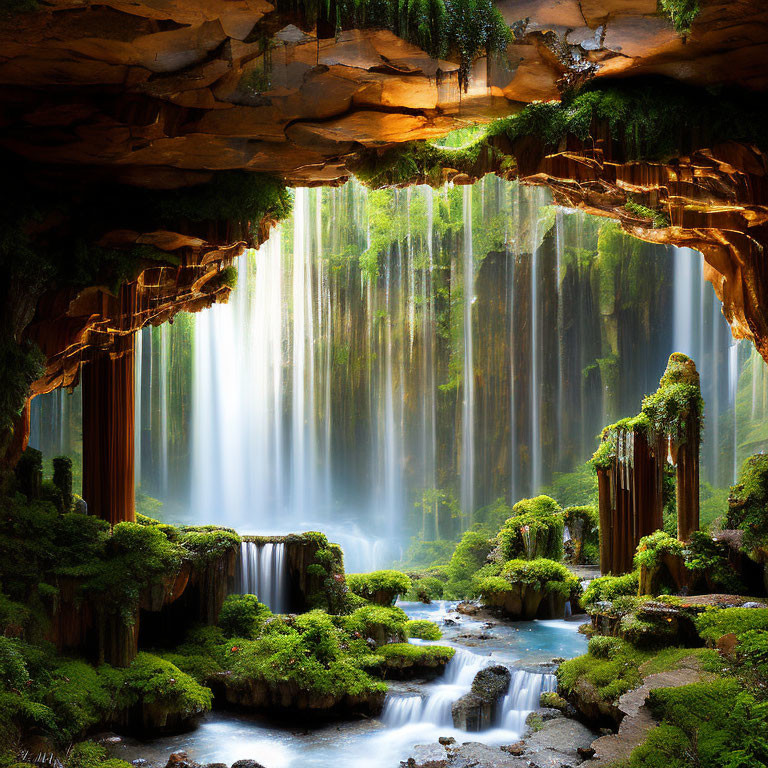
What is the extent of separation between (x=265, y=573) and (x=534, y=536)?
6457 millimetres

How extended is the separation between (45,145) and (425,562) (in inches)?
875

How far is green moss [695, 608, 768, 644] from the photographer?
27.0 feet

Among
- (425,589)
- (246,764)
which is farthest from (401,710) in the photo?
(425,589)

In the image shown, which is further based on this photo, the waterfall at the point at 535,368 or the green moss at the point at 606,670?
the waterfall at the point at 535,368

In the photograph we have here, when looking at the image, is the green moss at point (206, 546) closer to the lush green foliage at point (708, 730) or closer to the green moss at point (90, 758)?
the green moss at point (90, 758)

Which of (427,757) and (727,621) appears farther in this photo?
(427,757)

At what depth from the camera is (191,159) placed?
1019cm

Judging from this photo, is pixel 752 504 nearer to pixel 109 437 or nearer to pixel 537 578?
pixel 537 578

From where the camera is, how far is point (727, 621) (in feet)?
28.0

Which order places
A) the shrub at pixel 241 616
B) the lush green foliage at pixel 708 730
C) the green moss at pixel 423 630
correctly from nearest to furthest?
the lush green foliage at pixel 708 730 < the shrub at pixel 241 616 < the green moss at pixel 423 630

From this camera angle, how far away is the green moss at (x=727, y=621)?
324 inches

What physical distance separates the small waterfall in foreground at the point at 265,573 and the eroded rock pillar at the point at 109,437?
248 centimetres

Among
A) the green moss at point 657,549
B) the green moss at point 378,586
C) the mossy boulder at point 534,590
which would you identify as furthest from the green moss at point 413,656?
the mossy boulder at point 534,590

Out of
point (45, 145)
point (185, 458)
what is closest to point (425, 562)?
point (185, 458)
